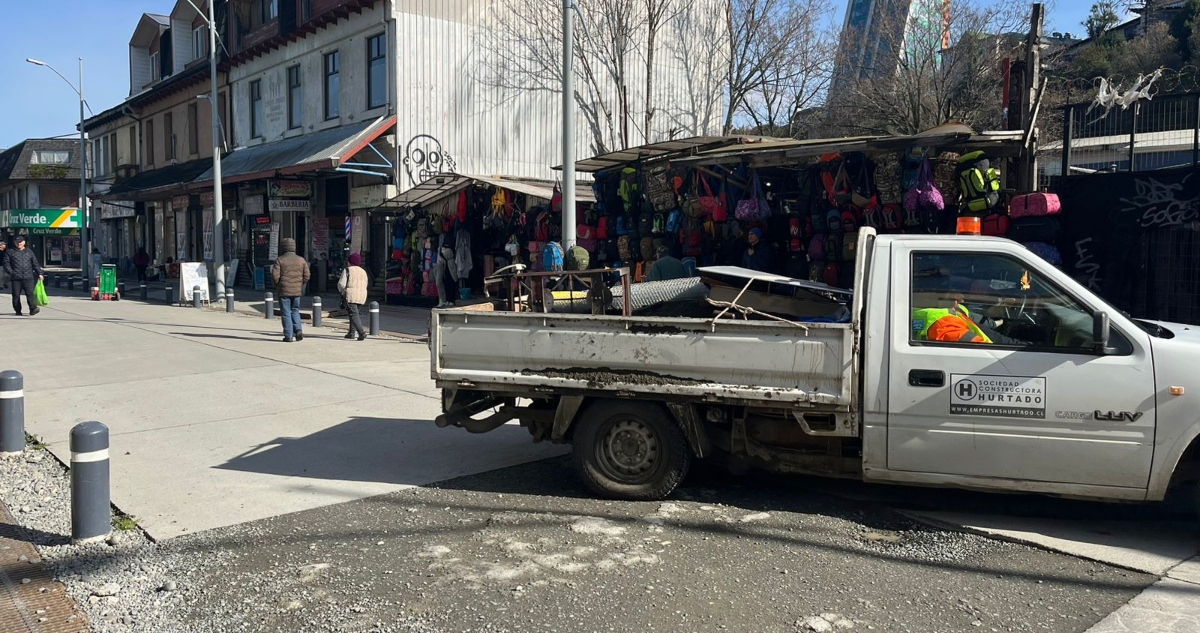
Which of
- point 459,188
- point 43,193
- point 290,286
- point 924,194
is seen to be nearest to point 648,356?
point 924,194

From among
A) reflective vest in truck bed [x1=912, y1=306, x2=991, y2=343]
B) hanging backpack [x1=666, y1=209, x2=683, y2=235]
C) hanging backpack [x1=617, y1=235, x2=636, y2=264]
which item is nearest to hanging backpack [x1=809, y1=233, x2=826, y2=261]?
hanging backpack [x1=666, y1=209, x2=683, y2=235]

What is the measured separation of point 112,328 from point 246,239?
14748mm

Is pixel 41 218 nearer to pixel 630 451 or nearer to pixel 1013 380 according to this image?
pixel 630 451

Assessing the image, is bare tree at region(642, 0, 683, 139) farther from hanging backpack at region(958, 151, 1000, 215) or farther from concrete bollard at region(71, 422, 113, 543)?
concrete bollard at region(71, 422, 113, 543)

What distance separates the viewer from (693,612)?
14.4 ft

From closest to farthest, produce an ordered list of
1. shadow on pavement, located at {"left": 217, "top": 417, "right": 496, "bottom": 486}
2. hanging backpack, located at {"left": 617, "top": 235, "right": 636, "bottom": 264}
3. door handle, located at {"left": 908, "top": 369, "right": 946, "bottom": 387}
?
door handle, located at {"left": 908, "top": 369, "right": 946, "bottom": 387} → shadow on pavement, located at {"left": 217, "top": 417, "right": 496, "bottom": 486} → hanging backpack, located at {"left": 617, "top": 235, "right": 636, "bottom": 264}

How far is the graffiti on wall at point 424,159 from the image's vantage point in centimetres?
2348

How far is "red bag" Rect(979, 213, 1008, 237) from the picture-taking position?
1114cm

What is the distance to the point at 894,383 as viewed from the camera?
5.40 meters

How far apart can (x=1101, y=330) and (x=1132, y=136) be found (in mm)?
7220

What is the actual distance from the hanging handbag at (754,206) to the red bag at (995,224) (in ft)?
10.1

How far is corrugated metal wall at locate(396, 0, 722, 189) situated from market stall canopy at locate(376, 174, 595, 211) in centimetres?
194

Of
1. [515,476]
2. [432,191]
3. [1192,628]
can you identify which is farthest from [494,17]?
[1192,628]

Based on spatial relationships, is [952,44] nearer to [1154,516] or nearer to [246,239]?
[1154,516]
